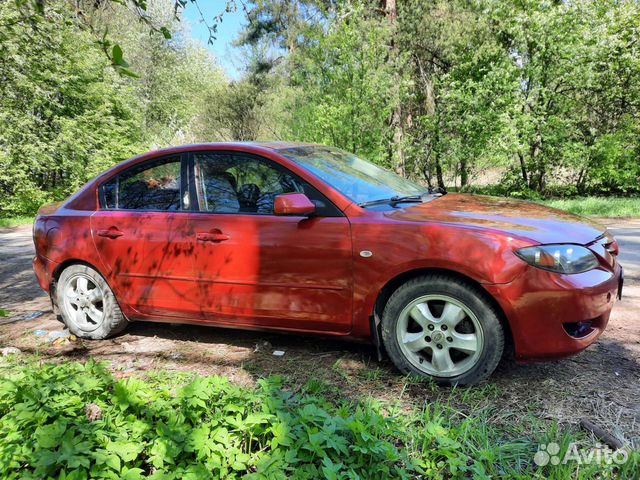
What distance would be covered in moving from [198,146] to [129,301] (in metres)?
1.39

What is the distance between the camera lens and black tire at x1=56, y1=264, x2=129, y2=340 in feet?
12.6

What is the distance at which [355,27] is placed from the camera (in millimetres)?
11961

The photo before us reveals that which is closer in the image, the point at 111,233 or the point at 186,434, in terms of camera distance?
the point at 186,434

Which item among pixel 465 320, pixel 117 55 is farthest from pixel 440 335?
pixel 117 55

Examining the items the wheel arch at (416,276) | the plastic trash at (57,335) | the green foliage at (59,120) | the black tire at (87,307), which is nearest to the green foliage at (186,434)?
the wheel arch at (416,276)

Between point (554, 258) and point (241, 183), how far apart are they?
2.19 m

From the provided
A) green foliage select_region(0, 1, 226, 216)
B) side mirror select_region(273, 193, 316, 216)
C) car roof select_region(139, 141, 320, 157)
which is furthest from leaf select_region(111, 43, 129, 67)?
green foliage select_region(0, 1, 226, 216)

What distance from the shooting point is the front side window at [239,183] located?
3.30 metres

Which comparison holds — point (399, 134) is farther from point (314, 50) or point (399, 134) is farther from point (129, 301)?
point (129, 301)

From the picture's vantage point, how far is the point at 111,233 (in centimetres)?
369

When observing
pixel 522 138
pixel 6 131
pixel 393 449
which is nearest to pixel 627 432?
pixel 393 449

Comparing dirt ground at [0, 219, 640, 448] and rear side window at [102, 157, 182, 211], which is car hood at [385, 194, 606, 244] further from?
rear side window at [102, 157, 182, 211]

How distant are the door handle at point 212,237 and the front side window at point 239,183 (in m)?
0.19

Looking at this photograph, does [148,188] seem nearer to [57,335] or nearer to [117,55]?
[57,335]
